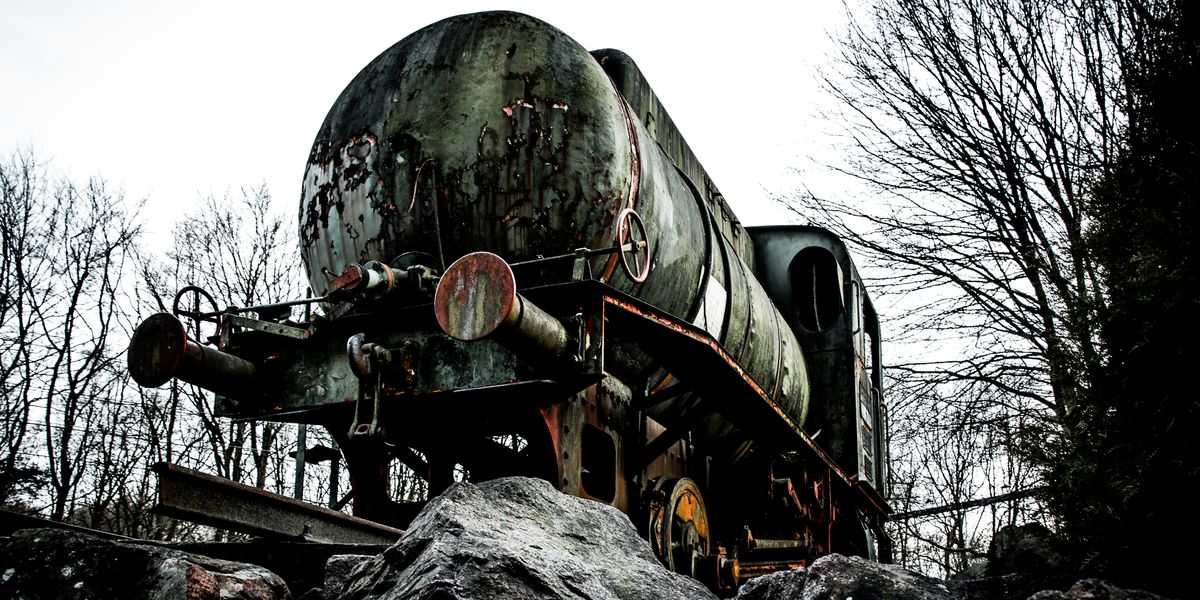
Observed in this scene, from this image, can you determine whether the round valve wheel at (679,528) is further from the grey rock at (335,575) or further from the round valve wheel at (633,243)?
the grey rock at (335,575)

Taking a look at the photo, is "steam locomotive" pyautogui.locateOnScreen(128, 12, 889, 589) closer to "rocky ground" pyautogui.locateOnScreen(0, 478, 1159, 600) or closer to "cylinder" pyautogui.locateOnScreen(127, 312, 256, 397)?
"cylinder" pyautogui.locateOnScreen(127, 312, 256, 397)

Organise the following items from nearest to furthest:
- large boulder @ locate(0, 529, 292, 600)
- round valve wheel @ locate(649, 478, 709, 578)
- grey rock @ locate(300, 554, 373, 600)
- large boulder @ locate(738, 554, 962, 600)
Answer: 1. large boulder @ locate(738, 554, 962, 600)
2. large boulder @ locate(0, 529, 292, 600)
3. grey rock @ locate(300, 554, 373, 600)
4. round valve wheel @ locate(649, 478, 709, 578)

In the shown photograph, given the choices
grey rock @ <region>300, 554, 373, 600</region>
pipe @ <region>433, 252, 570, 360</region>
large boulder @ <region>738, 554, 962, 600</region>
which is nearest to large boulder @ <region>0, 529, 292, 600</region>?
grey rock @ <region>300, 554, 373, 600</region>

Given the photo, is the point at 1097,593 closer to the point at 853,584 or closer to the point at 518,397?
the point at 853,584

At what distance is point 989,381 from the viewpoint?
11.7 m

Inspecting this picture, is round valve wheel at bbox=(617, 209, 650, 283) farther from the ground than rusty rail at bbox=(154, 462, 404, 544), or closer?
farther from the ground

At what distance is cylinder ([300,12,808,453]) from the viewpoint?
5551 millimetres

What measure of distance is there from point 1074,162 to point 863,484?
3.86 m

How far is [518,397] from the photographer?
201 inches

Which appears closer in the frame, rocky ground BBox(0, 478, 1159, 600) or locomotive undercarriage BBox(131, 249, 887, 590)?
rocky ground BBox(0, 478, 1159, 600)

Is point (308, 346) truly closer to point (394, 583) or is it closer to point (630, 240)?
point (630, 240)

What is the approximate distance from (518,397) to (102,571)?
2.10 meters

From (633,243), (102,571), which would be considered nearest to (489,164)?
(633,243)

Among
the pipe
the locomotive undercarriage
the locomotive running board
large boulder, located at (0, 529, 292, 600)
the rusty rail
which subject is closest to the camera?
large boulder, located at (0, 529, 292, 600)
